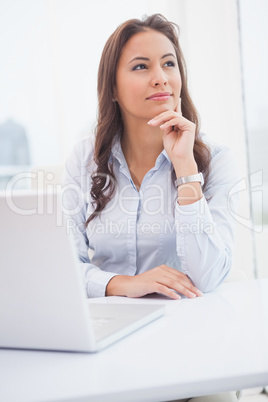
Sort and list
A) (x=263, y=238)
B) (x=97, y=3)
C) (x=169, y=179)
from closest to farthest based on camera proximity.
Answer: (x=169, y=179), (x=263, y=238), (x=97, y=3)

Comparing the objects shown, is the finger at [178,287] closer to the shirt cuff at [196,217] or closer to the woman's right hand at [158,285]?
the woman's right hand at [158,285]

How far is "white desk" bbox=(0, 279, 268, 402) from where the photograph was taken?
618mm

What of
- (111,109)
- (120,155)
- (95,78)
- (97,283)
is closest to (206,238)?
(97,283)

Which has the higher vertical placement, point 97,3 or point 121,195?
point 97,3

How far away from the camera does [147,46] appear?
183 cm

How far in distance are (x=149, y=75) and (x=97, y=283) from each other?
813 millimetres

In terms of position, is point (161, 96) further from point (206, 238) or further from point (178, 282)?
point (178, 282)

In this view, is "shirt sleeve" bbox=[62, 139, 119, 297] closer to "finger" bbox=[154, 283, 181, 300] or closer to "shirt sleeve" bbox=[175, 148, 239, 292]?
"shirt sleeve" bbox=[175, 148, 239, 292]

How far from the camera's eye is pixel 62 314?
2.45ft

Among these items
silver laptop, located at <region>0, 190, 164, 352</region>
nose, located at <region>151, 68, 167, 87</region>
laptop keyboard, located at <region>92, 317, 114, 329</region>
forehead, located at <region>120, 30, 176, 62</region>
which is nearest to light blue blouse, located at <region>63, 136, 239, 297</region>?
nose, located at <region>151, 68, 167, 87</region>

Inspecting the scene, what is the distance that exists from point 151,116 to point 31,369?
1.24m

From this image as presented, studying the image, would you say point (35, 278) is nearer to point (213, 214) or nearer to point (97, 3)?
point (213, 214)

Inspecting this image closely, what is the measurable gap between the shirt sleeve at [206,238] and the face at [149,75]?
0.44m

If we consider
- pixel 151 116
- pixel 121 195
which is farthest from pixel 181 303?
pixel 151 116
